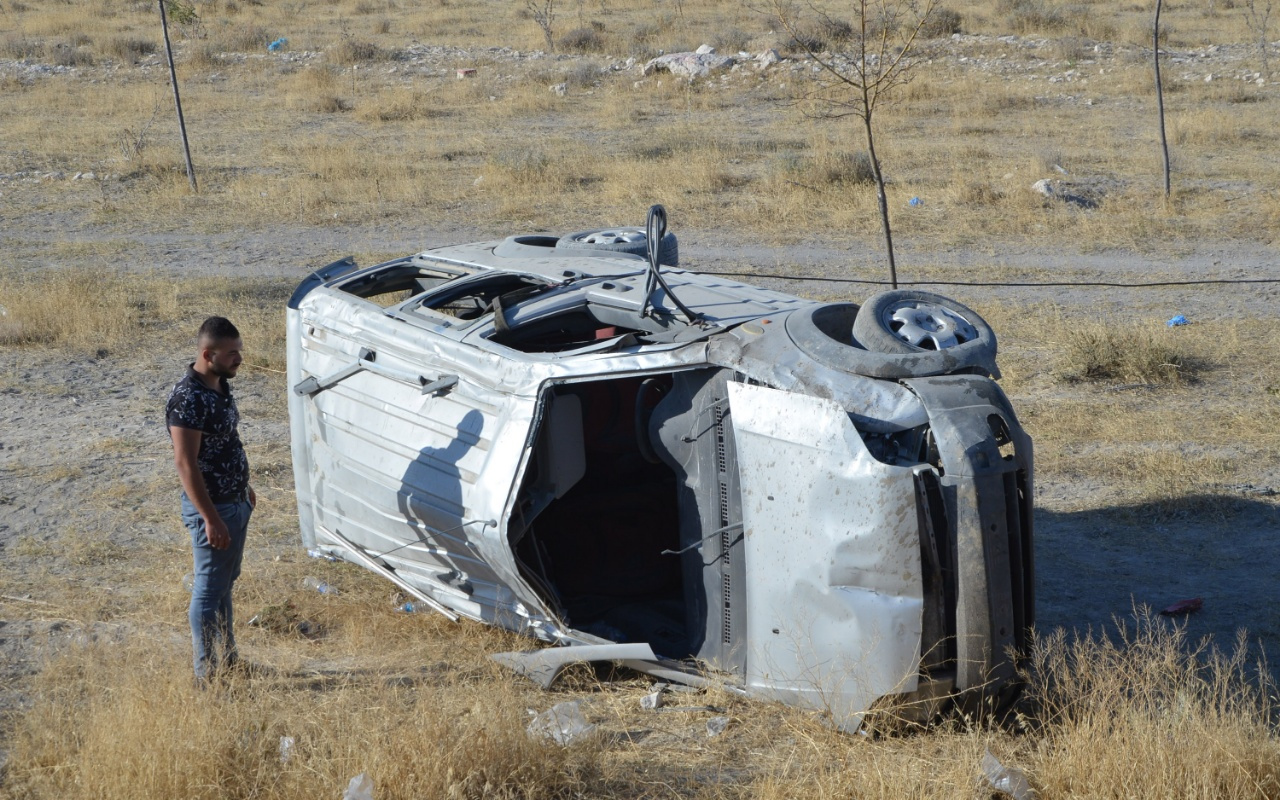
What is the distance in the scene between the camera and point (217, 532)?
487 cm

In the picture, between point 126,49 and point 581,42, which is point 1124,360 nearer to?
point 581,42

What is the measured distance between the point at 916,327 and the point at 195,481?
9.51 feet

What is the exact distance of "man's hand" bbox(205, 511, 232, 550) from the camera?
4.85 m

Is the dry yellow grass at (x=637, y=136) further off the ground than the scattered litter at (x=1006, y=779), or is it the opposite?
the dry yellow grass at (x=637, y=136)

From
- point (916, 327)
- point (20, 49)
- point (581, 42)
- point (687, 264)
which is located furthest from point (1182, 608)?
point (20, 49)

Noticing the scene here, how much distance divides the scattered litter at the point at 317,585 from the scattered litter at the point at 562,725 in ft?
6.51

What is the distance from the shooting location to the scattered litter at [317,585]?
6.31m

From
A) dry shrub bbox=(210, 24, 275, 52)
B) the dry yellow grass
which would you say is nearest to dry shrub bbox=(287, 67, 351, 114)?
the dry yellow grass

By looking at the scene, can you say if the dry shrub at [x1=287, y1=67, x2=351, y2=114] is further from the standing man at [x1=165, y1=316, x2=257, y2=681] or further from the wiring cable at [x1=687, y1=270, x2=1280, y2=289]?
the standing man at [x1=165, y1=316, x2=257, y2=681]

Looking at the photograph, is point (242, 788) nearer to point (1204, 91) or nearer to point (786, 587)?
point (786, 587)

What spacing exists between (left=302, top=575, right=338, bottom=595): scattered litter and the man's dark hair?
72.6 inches

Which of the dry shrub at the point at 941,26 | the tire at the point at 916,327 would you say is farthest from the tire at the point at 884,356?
the dry shrub at the point at 941,26

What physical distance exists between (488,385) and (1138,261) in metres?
9.97

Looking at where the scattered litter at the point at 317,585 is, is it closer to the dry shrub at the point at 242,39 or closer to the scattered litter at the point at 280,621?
the scattered litter at the point at 280,621
